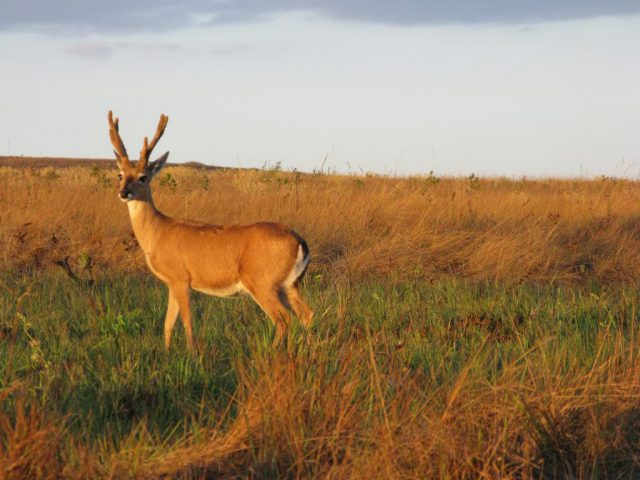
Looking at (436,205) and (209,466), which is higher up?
(436,205)

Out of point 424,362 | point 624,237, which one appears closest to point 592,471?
point 424,362

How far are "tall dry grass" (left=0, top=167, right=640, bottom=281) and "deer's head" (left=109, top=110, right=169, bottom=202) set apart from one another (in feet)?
3.38

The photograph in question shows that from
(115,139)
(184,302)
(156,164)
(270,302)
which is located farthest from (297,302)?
(115,139)

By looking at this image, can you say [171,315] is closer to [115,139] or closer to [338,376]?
[115,139]

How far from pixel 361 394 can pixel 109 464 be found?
1349 millimetres

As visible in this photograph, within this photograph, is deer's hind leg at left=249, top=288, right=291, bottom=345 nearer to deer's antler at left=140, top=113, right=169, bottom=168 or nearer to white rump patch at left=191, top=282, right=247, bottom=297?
white rump patch at left=191, top=282, right=247, bottom=297

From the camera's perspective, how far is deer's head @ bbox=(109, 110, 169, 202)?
7868 millimetres

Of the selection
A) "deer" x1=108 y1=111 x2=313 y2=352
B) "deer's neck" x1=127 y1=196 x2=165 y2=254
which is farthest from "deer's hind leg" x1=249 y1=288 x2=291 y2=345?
"deer's neck" x1=127 y1=196 x2=165 y2=254

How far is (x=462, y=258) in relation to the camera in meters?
11.1

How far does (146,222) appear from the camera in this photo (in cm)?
789

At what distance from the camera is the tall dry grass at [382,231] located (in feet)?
35.0

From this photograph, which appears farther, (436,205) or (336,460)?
(436,205)

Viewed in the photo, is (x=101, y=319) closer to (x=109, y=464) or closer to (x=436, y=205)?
(x=109, y=464)

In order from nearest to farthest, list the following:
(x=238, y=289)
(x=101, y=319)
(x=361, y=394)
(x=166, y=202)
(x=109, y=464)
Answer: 1. (x=109, y=464)
2. (x=361, y=394)
3. (x=101, y=319)
4. (x=238, y=289)
5. (x=166, y=202)
